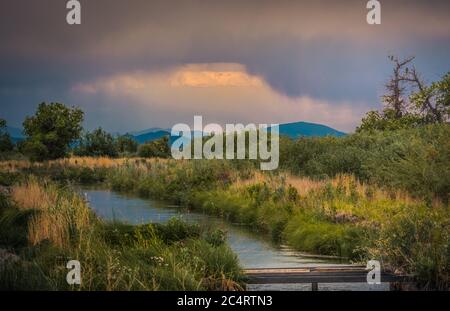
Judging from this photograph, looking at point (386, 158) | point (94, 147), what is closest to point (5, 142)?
point (94, 147)

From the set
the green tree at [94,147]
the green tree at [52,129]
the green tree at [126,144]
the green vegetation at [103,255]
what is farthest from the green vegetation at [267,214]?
the green tree at [126,144]

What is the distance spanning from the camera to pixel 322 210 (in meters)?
18.0

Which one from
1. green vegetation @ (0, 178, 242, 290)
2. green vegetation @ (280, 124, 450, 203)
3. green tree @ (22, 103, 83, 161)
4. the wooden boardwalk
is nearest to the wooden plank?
the wooden boardwalk

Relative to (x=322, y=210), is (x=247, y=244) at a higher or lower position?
lower

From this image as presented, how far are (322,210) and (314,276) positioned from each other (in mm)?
7633

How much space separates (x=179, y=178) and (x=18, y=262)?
2165 centimetres

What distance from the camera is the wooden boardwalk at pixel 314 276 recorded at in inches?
406

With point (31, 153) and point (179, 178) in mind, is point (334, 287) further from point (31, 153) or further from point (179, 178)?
point (31, 153)

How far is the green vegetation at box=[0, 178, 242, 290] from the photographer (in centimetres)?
923

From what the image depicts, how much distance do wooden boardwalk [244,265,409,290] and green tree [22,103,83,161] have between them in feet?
124

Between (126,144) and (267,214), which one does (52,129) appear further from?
(267,214)

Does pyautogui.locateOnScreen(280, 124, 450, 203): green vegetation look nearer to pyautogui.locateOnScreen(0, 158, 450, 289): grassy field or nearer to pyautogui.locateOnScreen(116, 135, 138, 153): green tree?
pyautogui.locateOnScreen(0, 158, 450, 289): grassy field

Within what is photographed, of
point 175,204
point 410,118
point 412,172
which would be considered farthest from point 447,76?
point 412,172
